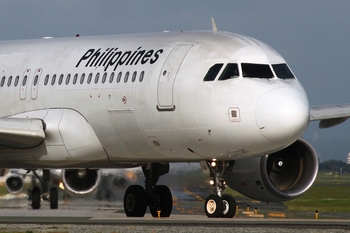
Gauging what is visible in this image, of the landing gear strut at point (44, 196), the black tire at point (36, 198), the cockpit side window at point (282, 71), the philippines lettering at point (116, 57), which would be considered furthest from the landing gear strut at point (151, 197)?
the cockpit side window at point (282, 71)

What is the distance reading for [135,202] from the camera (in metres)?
29.2

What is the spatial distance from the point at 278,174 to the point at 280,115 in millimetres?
5526

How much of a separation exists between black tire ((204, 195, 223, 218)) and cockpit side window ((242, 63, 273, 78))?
2951 mm

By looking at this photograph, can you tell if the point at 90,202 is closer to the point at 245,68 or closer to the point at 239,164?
the point at 239,164

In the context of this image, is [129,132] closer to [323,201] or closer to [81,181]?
[81,181]

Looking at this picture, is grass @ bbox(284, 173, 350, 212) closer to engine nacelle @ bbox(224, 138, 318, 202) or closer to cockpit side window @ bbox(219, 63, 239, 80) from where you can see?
engine nacelle @ bbox(224, 138, 318, 202)

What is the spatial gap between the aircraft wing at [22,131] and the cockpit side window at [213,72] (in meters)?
4.89

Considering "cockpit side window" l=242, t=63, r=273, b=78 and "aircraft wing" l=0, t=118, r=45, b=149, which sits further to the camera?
"aircraft wing" l=0, t=118, r=45, b=149

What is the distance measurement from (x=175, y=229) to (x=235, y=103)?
4.37 metres

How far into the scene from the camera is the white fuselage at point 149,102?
23906mm

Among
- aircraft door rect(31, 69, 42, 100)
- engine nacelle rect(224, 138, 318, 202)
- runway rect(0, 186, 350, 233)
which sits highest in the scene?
aircraft door rect(31, 69, 42, 100)

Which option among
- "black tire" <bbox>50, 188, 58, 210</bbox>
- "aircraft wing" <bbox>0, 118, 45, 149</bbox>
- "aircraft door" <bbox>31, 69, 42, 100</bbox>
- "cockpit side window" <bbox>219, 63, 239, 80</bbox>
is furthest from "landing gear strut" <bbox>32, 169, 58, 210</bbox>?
"cockpit side window" <bbox>219, 63, 239, 80</bbox>

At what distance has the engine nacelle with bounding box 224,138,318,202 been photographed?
27.9 metres

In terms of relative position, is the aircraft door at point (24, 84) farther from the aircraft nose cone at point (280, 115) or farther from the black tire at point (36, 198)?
the aircraft nose cone at point (280, 115)
